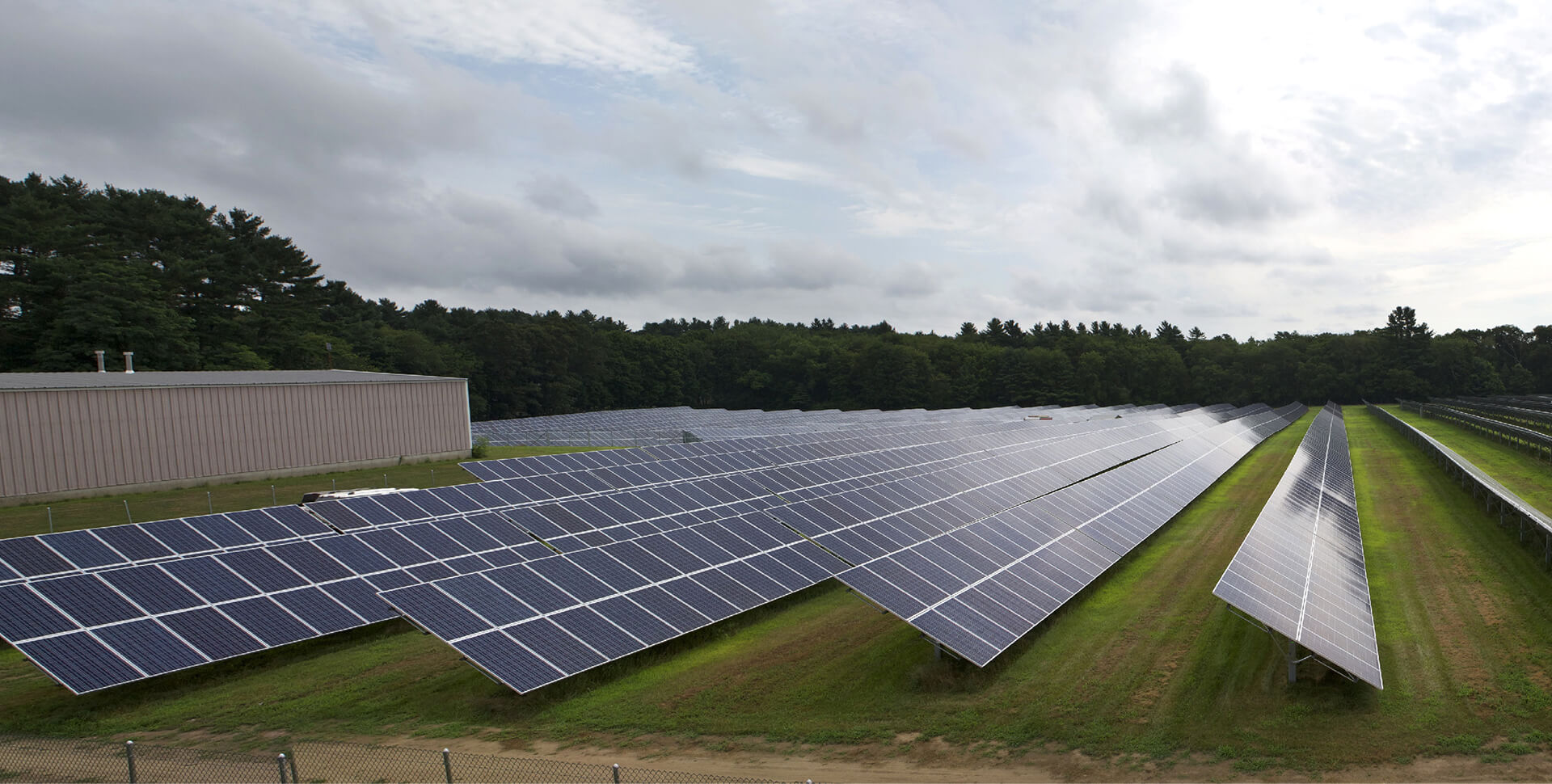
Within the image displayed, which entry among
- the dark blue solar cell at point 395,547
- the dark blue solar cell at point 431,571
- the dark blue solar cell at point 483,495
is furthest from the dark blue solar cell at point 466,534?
the dark blue solar cell at point 483,495

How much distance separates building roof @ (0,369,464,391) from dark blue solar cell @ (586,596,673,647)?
29.2m

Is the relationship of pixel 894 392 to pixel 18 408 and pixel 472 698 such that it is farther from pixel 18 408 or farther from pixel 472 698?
pixel 472 698

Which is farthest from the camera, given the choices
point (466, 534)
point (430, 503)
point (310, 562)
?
point (430, 503)

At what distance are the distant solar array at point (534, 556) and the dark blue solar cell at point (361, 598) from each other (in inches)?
1.4

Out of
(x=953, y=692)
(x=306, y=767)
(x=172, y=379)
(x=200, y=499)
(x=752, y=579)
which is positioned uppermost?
(x=172, y=379)

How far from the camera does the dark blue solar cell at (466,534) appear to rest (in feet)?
64.6

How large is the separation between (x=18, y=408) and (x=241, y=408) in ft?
26.0

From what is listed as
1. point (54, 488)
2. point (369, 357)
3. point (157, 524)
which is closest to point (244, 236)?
Answer: point (369, 357)

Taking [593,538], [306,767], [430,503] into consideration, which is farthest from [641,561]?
[430,503]

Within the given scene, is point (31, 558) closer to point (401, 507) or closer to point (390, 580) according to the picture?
point (390, 580)

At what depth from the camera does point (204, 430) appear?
36438 millimetres

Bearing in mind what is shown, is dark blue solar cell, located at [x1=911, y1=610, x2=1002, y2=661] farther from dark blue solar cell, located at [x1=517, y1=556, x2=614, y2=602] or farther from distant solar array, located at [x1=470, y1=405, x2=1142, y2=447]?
distant solar array, located at [x1=470, y1=405, x2=1142, y2=447]

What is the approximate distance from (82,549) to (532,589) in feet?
30.3

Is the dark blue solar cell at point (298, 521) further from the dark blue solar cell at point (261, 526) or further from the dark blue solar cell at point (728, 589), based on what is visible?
the dark blue solar cell at point (728, 589)
